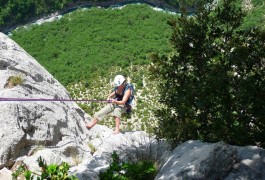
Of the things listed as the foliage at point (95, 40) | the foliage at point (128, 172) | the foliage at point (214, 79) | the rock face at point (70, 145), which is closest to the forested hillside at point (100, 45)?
the foliage at point (95, 40)

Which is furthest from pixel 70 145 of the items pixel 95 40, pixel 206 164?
pixel 95 40

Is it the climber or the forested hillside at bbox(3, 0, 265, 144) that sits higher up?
the forested hillside at bbox(3, 0, 265, 144)

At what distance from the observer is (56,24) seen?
70.6 metres

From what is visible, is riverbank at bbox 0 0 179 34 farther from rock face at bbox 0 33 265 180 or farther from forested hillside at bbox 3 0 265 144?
rock face at bbox 0 33 265 180

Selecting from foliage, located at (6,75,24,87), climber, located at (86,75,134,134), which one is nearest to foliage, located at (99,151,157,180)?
climber, located at (86,75,134,134)

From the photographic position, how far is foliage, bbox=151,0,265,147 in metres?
4.64

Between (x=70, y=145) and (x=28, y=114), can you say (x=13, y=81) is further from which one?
(x=70, y=145)

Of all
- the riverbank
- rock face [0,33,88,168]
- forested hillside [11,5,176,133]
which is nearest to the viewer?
rock face [0,33,88,168]

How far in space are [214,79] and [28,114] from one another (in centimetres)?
312

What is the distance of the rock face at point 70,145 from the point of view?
3934 mm

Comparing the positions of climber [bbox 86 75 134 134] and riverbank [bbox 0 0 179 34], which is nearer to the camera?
climber [bbox 86 75 134 134]

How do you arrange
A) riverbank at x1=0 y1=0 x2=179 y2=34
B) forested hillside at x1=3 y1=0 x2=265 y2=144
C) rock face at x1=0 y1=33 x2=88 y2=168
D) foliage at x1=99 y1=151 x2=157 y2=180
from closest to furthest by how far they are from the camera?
foliage at x1=99 y1=151 x2=157 y2=180 → rock face at x1=0 y1=33 x2=88 y2=168 → forested hillside at x1=3 y1=0 x2=265 y2=144 → riverbank at x1=0 y1=0 x2=179 y2=34

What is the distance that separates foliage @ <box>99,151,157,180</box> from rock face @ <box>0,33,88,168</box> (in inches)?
73.7

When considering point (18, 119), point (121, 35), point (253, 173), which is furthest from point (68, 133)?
point (121, 35)
